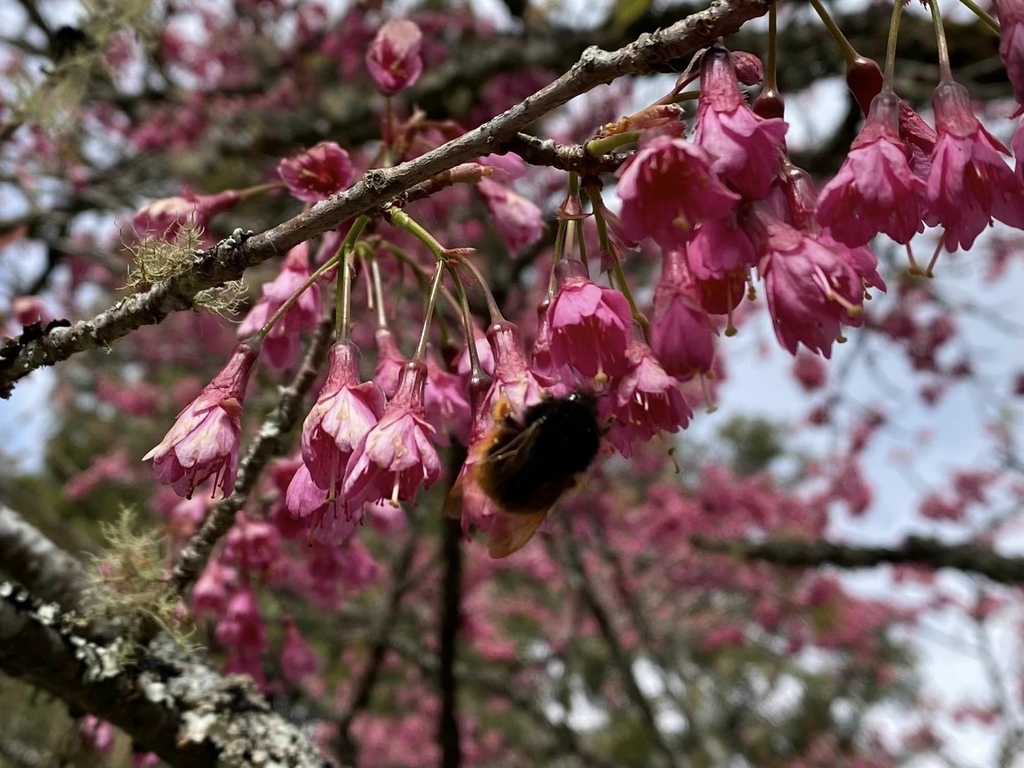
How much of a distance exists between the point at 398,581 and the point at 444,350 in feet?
8.11

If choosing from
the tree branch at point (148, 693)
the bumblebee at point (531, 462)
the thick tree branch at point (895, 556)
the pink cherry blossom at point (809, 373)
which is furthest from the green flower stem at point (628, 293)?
the pink cherry blossom at point (809, 373)

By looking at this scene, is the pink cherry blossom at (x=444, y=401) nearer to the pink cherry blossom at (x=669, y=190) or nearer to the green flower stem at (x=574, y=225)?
the green flower stem at (x=574, y=225)

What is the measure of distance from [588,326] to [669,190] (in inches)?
8.9

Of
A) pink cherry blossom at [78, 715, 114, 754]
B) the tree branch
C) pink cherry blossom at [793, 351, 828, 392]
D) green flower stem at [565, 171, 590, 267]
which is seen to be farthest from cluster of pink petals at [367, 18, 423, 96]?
pink cherry blossom at [793, 351, 828, 392]

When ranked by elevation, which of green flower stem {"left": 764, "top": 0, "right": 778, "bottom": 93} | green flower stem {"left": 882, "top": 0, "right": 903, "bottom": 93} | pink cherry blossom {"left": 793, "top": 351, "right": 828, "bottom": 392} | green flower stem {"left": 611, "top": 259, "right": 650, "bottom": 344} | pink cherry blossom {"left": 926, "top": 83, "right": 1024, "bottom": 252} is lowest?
green flower stem {"left": 611, "top": 259, "right": 650, "bottom": 344}

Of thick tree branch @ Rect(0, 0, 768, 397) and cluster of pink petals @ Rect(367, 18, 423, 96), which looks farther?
cluster of pink petals @ Rect(367, 18, 423, 96)

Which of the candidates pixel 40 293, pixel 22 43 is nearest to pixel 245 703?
pixel 22 43

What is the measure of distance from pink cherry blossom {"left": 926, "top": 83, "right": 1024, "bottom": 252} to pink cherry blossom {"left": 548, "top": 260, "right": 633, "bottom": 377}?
1.27ft

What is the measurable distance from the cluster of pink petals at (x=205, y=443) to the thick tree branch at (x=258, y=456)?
26 cm

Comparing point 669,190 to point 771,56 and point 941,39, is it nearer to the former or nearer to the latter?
point 771,56

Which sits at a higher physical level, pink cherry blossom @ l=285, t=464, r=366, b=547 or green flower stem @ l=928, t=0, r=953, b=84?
green flower stem @ l=928, t=0, r=953, b=84

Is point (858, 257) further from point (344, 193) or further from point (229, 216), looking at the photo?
point (229, 216)

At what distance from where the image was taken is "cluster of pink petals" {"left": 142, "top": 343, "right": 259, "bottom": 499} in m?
1.01

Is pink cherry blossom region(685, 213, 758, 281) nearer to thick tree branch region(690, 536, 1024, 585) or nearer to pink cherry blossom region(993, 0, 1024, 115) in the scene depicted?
pink cherry blossom region(993, 0, 1024, 115)
